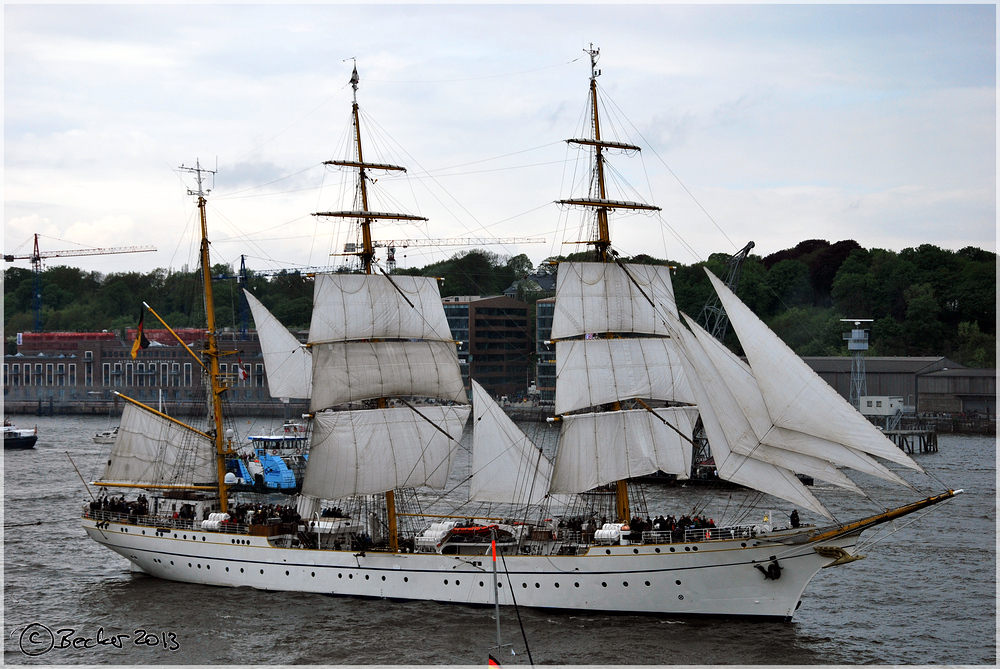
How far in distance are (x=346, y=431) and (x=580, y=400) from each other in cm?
961

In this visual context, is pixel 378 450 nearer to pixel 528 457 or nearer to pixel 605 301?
pixel 528 457

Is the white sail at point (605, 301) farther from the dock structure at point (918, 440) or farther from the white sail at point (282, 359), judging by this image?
the dock structure at point (918, 440)

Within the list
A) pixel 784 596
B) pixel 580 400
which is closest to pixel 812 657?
pixel 784 596

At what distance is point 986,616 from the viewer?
3650 cm

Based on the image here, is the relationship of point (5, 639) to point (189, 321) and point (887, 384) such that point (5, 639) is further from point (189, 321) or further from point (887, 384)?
point (189, 321)

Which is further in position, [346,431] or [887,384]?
[887,384]

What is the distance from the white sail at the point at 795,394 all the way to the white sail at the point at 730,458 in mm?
1738

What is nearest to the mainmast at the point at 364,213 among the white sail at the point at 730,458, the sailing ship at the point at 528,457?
the sailing ship at the point at 528,457

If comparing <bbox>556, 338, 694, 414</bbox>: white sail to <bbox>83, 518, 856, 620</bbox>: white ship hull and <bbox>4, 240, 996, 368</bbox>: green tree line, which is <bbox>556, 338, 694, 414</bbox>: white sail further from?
<bbox>4, 240, 996, 368</bbox>: green tree line

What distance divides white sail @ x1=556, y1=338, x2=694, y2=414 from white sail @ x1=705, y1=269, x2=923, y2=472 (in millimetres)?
4838

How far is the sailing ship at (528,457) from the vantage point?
34750 mm

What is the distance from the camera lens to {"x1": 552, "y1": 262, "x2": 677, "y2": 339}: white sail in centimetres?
4047

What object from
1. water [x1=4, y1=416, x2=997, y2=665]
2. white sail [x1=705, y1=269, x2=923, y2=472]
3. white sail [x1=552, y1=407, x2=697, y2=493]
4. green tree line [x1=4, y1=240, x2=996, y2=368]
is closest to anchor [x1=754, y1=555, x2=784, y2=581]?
water [x1=4, y1=416, x2=997, y2=665]

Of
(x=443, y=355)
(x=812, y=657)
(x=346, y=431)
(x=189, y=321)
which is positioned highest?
(x=189, y=321)
